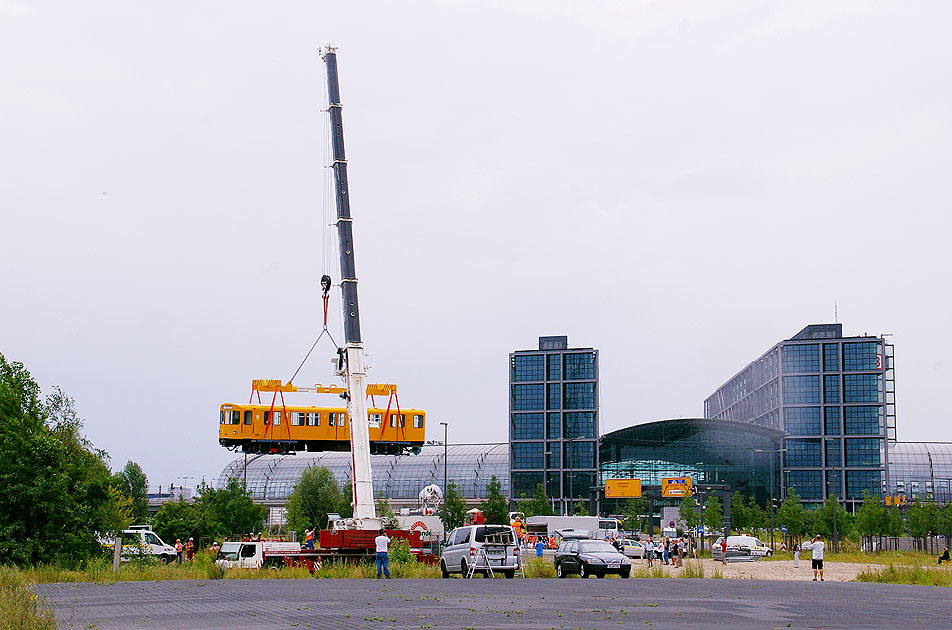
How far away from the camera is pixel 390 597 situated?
23141mm

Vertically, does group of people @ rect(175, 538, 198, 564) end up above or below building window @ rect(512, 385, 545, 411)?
below

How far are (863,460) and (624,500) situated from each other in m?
27.8

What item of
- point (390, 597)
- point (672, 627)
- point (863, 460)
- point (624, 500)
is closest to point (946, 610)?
point (672, 627)

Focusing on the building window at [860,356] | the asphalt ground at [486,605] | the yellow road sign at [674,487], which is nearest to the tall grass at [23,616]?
the asphalt ground at [486,605]

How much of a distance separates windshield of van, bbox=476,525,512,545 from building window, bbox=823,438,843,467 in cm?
9719

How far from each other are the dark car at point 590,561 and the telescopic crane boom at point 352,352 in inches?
253

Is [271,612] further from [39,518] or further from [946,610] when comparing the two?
[39,518]

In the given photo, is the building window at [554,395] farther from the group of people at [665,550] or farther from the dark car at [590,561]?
the dark car at [590,561]

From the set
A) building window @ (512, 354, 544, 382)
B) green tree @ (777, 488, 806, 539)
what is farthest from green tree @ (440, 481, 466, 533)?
building window @ (512, 354, 544, 382)

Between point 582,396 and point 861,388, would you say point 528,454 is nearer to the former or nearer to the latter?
point 582,396

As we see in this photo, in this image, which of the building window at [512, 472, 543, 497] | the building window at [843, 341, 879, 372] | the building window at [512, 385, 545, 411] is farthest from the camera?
the building window at [512, 385, 545, 411]

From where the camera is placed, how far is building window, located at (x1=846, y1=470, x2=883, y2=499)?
125250 mm

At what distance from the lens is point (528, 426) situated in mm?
130875

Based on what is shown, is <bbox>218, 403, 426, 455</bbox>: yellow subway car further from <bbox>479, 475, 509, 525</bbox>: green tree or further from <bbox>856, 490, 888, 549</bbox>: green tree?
<bbox>856, 490, 888, 549</bbox>: green tree
